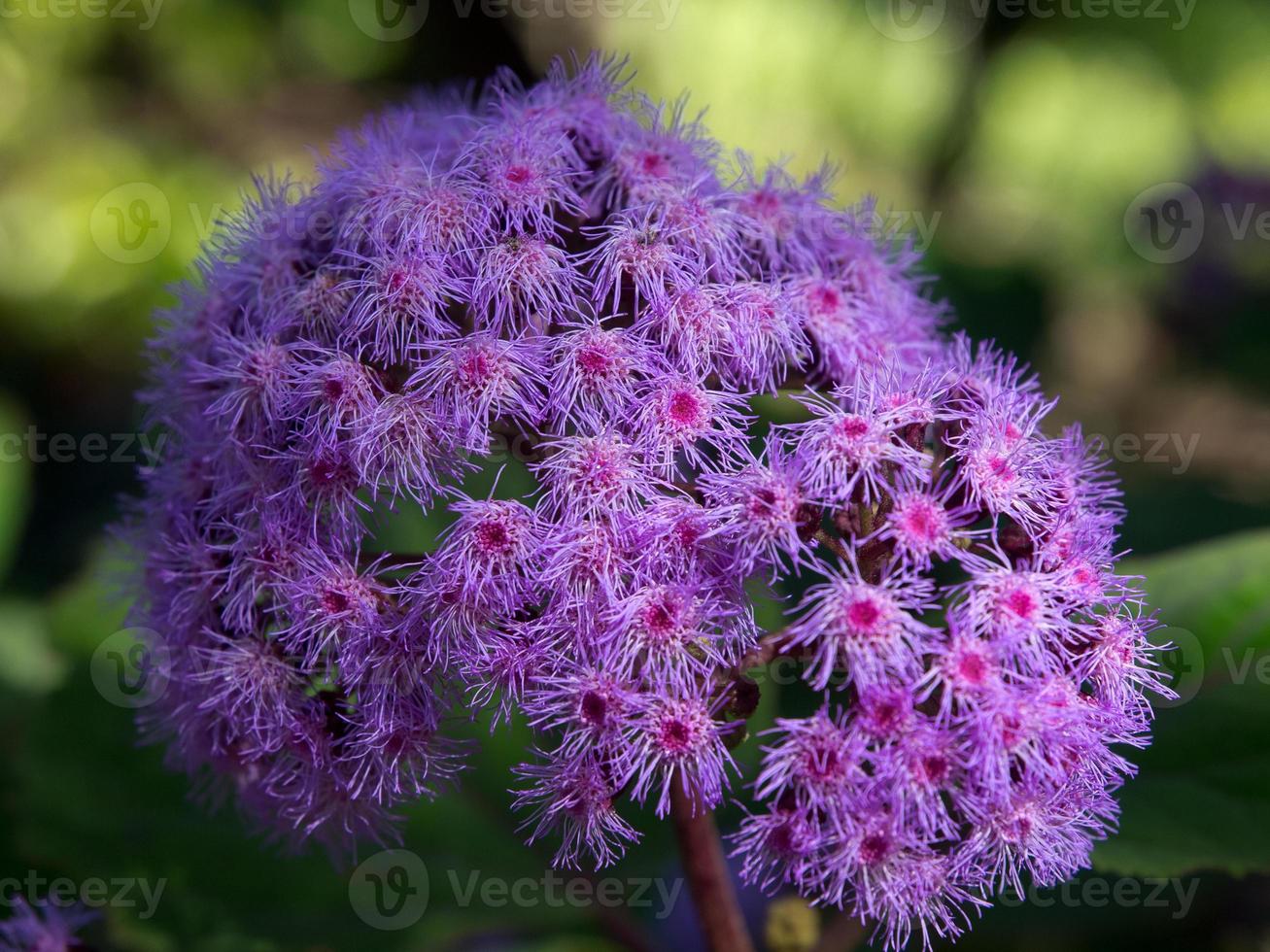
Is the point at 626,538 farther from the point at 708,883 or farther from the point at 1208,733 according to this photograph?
the point at 1208,733

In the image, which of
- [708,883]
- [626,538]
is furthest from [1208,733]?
[626,538]

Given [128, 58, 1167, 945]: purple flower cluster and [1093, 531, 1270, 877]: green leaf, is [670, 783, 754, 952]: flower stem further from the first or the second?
[1093, 531, 1270, 877]: green leaf

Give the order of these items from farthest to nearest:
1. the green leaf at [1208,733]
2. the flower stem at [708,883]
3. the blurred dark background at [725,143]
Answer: the blurred dark background at [725,143] → the green leaf at [1208,733] → the flower stem at [708,883]

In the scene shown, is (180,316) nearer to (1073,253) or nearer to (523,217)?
(523,217)

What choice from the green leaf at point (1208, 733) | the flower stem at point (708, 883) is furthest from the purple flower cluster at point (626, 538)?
the green leaf at point (1208, 733)

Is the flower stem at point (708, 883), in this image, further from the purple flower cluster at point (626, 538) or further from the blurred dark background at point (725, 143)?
the blurred dark background at point (725, 143)

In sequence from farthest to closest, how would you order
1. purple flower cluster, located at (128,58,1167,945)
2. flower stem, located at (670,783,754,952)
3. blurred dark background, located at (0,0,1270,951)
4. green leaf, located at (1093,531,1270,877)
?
1. blurred dark background, located at (0,0,1270,951)
2. green leaf, located at (1093,531,1270,877)
3. flower stem, located at (670,783,754,952)
4. purple flower cluster, located at (128,58,1167,945)

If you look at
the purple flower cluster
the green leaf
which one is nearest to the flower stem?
the purple flower cluster
